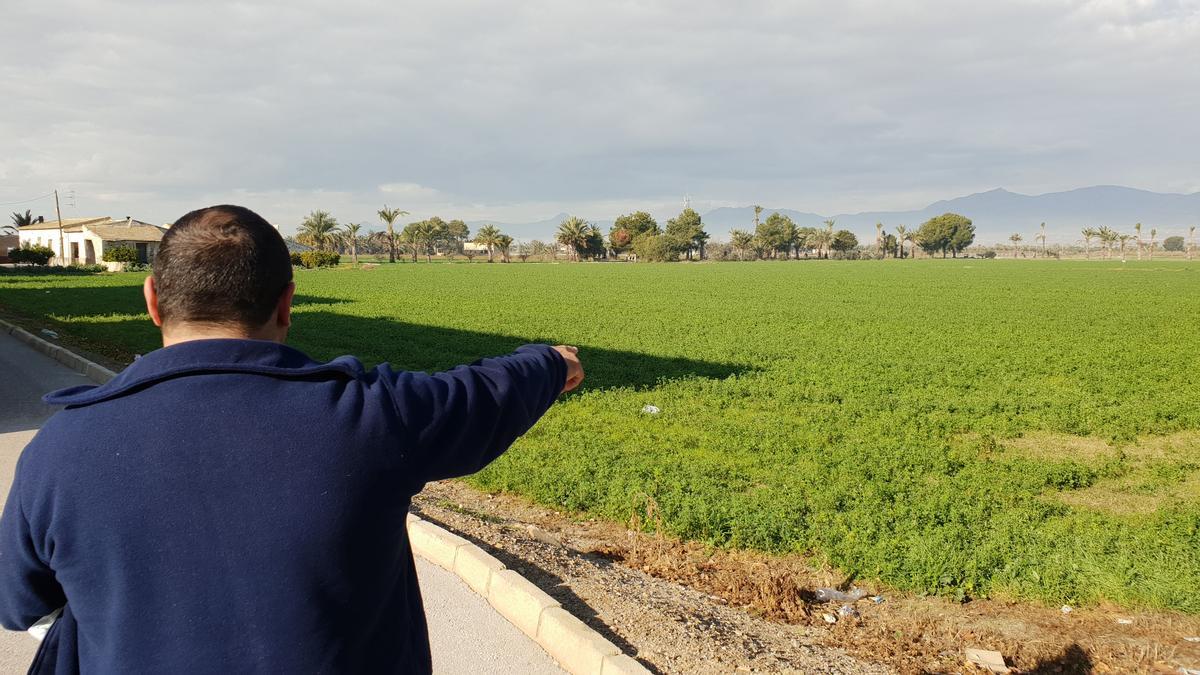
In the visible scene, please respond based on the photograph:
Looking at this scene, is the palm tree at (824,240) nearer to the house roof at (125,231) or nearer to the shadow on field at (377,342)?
the house roof at (125,231)

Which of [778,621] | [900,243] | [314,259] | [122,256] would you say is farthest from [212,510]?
[900,243]

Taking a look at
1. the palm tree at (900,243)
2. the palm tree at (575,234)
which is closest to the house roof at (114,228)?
the palm tree at (575,234)

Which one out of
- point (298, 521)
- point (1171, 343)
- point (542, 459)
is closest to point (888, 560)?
point (542, 459)

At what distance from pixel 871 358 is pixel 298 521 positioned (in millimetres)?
14044

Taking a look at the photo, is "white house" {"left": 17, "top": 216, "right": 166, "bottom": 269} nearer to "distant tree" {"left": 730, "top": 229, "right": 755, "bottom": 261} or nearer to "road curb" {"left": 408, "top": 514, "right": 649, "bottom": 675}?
"road curb" {"left": 408, "top": 514, "right": 649, "bottom": 675}

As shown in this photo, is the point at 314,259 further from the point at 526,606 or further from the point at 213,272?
the point at 213,272

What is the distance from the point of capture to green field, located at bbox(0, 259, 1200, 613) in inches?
225

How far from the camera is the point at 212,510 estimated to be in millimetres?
1314

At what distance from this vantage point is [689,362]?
1380 centimetres

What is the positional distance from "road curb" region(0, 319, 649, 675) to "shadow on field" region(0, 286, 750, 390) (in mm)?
6387

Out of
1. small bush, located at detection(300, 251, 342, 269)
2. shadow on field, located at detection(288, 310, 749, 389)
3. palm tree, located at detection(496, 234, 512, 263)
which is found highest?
palm tree, located at detection(496, 234, 512, 263)

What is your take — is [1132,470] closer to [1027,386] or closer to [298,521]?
[1027,386]

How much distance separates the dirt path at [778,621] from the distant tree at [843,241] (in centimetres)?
12915

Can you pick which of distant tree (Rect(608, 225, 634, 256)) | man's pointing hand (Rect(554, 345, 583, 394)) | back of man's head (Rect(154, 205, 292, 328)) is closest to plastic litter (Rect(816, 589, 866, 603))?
man's pointing hand (Rect(554, 345, 583, 394))
